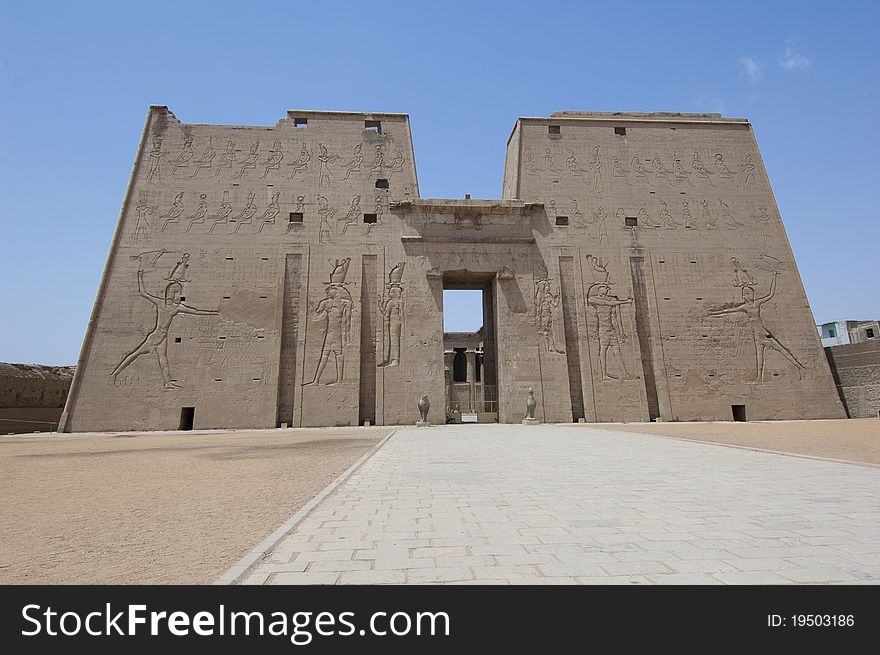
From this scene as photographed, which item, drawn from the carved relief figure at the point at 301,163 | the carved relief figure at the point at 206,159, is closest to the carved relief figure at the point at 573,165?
the carved relief figure at the point at 301,163

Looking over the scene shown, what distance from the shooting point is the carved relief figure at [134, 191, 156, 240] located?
1822cm

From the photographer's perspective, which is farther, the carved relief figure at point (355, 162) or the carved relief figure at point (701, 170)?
the carved relief figure at point (701, 170)

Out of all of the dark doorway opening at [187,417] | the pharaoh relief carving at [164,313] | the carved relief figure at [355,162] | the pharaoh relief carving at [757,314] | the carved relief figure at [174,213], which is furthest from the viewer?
the carved relief figure at [355,162]

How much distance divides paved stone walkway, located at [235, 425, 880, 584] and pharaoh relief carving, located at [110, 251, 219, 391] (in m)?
14.0

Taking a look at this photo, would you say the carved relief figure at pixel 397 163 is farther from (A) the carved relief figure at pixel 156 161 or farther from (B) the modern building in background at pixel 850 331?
(B) the modern building in background at pixel 850 331

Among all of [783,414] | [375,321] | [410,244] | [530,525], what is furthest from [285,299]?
[783,414]

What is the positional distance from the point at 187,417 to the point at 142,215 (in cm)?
811

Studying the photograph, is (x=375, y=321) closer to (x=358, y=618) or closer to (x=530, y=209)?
(x=530, y=209)

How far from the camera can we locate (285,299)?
17922mm

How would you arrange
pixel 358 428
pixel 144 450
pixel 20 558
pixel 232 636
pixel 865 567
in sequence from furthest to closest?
pixel 358 428
pixel 144 450
pixel 20 558
pixel 865 567
pixel 232 636

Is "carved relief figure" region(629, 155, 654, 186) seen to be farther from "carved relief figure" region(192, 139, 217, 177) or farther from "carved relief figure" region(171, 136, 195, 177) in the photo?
"carved relief figure" region(171, 136, 195, 177)

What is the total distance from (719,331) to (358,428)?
14.4 metres

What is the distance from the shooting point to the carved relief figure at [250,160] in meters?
19.2

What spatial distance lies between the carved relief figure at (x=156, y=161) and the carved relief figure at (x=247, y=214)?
3.59 m
